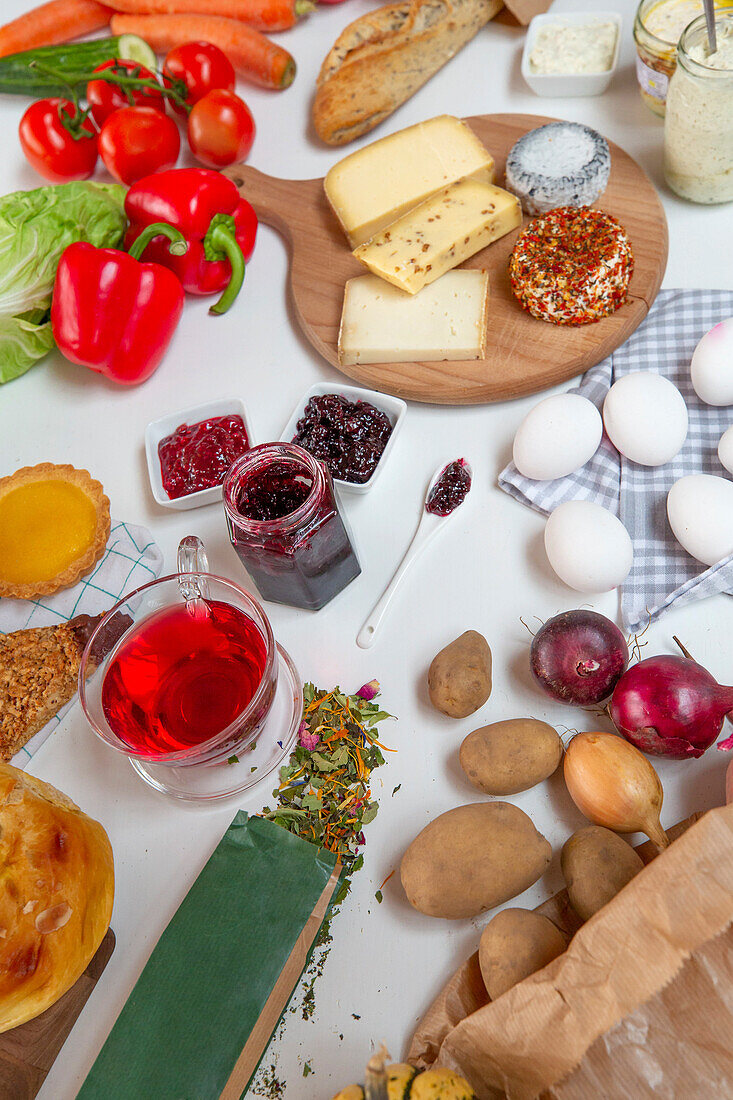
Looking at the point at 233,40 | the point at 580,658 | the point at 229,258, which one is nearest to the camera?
the point at 580,658

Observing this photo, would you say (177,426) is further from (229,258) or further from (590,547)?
(590,547)

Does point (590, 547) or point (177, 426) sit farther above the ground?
point (177, 426)

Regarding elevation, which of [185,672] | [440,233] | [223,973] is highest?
[440,233]

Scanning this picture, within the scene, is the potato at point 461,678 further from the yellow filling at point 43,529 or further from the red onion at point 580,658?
the yellow filling at point 43,529

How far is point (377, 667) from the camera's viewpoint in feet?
5.04

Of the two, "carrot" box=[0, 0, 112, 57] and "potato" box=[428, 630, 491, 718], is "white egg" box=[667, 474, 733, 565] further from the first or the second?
"carrot" box=[0, 0, 112, 57]

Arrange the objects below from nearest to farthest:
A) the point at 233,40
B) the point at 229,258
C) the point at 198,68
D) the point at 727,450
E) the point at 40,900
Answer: the point at 40,900
the point at 727,450
the point at 229,258
the point at 198,68
the point at 233,40

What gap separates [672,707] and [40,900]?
2.99 ft

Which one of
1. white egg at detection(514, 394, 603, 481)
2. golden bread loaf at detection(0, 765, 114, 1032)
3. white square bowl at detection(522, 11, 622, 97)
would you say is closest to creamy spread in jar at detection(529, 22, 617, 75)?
white square bowl at detection(522, 11, 622, 97)

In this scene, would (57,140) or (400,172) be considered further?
(57,140)

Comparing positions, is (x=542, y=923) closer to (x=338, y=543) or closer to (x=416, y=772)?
(x=416, y=772)

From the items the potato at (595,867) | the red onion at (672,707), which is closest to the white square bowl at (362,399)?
the red onion at (672,707)

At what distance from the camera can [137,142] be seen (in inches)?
84.7

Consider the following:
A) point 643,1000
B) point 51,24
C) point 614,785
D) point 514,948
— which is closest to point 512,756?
point 614,785
